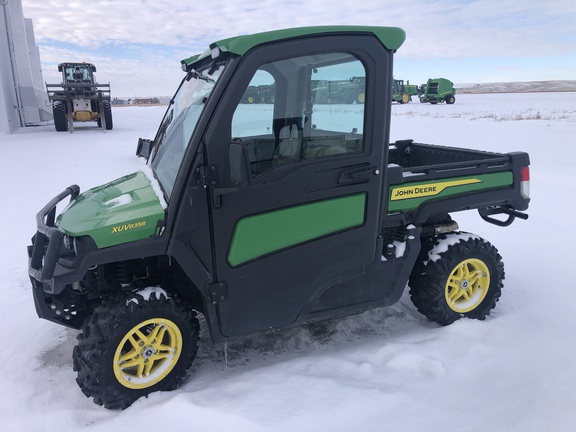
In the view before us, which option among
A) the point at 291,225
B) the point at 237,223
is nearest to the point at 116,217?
the point at 237,223

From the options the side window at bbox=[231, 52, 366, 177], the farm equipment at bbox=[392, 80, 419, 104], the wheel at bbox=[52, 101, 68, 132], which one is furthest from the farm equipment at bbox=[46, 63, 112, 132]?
the farm equipment at bbox=[392, 80, 419, 104]

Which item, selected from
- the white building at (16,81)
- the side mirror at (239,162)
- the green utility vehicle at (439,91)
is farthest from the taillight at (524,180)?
the green utility vehicle at (439,91)

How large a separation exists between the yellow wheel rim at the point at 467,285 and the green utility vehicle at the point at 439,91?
38063 millimetres

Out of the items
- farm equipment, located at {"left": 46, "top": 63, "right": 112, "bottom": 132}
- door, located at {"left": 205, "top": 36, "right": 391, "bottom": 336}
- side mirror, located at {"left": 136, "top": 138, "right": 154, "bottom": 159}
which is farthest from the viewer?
farm equipment, located at {"left": 46, "top": 63, "right": 112, "bottom": 132}

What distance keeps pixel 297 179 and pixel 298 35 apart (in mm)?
853

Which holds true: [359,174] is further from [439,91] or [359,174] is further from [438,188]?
[439,91]

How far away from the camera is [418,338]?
3.39m

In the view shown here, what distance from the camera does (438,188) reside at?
350 centimetres

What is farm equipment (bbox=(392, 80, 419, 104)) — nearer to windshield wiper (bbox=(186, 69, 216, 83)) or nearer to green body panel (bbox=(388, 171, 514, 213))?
Answer: green body panel (bbox=(388, 171, 514, 213))

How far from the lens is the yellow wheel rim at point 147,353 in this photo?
271cm

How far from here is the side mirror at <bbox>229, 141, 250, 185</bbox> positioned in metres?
2.43

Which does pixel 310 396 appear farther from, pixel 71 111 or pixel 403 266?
pixel 71 111

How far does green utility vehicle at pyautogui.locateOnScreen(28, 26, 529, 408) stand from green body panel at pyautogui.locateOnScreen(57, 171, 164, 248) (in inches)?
0.4

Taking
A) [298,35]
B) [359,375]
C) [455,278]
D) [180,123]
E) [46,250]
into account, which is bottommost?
[359,375]
